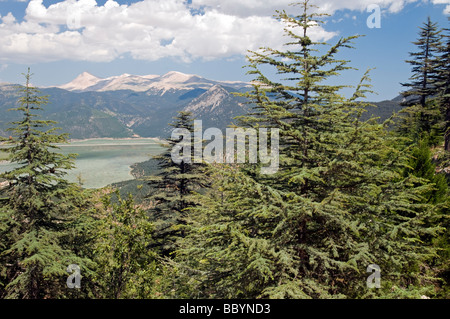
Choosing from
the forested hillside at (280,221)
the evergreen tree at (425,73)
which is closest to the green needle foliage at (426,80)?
the evergreen tree at (425,73)

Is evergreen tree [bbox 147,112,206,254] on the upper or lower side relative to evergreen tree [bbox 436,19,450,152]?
lower

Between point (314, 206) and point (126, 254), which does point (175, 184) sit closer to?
point (126, 254)

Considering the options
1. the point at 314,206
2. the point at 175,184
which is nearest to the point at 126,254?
the point at 314,206

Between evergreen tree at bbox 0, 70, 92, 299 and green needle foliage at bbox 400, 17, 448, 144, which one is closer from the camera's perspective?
evergreen tree at bbox 0, 70, 92, 299

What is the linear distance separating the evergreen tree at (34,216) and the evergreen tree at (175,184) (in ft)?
24.0

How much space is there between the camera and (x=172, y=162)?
21.4 metres

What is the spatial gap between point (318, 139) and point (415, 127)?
30349 millimetres

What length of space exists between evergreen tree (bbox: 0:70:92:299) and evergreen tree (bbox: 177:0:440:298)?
6.51 meters

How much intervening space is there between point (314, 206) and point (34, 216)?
39.2 ft

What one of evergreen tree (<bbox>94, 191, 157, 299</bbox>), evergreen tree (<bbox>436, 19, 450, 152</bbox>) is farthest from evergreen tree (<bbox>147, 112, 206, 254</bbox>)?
evergreen tree (<bbox>436, 19, 450, 152</bbox>)

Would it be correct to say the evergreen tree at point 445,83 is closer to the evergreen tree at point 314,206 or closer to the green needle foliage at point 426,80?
the green needle foliage at point 426,80

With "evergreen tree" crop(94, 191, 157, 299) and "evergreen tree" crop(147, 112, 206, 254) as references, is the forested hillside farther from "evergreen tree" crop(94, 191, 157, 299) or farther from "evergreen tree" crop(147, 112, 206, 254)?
"evergreen tree" crop(147, 112, 206, 254)

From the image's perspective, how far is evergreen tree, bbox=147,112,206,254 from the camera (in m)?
19.8
